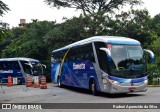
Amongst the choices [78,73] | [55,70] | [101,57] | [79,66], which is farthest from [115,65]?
[55,70]

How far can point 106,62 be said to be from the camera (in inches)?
658

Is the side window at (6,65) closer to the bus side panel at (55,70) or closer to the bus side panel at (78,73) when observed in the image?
the bus side panel at (55,70)

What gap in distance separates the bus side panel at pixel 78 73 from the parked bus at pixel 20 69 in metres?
10.6

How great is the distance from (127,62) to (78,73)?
555 cm

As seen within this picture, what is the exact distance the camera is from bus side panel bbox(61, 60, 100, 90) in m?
19.1

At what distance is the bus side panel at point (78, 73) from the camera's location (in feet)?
62.7

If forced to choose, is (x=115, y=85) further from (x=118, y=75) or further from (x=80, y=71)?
(x=80, y=71)

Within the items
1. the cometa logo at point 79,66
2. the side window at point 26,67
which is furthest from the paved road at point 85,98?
the side window at point 26,67

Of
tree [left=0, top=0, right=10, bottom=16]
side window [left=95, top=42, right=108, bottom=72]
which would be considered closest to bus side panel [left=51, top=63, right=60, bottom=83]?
side window [left=95, top=42, right=108, bottom=72]

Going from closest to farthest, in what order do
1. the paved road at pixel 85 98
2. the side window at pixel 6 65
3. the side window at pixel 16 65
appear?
the paved road at pixel 85 98 < the side window at pixel 16 65 < the side window at pixel 6 65

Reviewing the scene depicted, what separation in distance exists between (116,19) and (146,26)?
3.77 m

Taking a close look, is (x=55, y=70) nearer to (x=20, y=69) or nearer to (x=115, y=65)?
(x=20, y=69)

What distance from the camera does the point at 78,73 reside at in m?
21.4

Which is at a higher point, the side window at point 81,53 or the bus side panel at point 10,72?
the side window at point 81,53
